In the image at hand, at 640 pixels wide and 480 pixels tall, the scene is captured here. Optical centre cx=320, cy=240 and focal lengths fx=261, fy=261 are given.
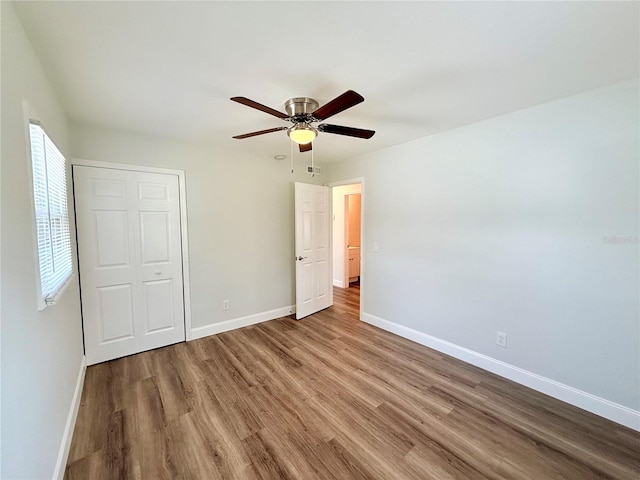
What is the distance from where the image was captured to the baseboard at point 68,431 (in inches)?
56.4

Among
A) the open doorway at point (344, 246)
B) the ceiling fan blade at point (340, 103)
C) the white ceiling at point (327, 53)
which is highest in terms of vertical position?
the white ceiling at point (327, 53)

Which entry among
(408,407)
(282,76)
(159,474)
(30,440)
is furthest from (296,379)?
(282,76)

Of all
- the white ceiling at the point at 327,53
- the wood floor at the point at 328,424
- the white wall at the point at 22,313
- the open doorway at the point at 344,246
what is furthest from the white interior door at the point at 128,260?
the open doorway at the point at 344,246

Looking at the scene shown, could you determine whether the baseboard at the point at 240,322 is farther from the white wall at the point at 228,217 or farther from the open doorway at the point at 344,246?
the open doorway at the point at 344,246

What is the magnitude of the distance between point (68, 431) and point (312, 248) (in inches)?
117

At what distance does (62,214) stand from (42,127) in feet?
2.50

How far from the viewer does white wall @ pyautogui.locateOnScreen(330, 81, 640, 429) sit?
1.85m

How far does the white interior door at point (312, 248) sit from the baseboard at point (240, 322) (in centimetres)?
31

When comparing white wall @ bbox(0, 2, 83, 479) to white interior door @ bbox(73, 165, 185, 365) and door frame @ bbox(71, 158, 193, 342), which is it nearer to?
white interior door @ bbox(73, 165, 185, 365)

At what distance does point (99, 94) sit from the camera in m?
1.93

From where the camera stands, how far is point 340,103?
1.57 metres

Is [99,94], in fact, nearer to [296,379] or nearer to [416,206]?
[296,379]

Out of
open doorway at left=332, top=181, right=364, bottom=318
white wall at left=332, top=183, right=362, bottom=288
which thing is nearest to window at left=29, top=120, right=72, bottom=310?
open doorway at left=332, top=181, right=364, bottom=318

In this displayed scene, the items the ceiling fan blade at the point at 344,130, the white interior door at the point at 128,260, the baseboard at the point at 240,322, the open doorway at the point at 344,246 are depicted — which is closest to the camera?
the ceiling fan blade at the point at 344,130
